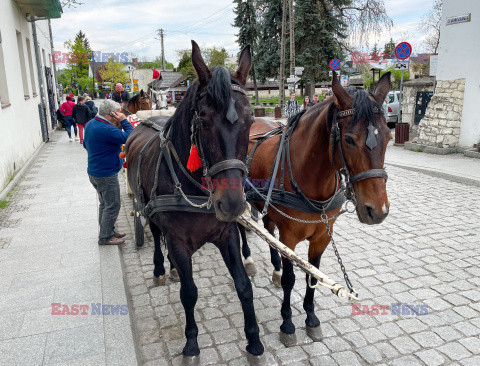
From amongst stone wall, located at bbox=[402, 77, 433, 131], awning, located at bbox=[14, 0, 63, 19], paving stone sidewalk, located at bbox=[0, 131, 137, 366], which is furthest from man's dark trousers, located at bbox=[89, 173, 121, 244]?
stone wall, located at bbox=[402, 77, 433, 131]

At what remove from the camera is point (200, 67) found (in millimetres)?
2326

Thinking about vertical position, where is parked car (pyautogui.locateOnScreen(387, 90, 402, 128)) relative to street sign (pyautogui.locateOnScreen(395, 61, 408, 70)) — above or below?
below

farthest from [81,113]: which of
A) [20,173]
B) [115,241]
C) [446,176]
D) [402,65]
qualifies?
[446,176]

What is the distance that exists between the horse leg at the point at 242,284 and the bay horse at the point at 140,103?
648cm

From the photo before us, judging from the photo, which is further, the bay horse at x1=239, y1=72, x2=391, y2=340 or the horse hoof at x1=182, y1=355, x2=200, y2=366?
the horse hoof at x1=182, y1=355, x2=200, y2=366

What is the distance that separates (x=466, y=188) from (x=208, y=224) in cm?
759

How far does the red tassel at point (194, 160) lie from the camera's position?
98.9 inches

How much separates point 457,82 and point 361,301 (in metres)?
10.4

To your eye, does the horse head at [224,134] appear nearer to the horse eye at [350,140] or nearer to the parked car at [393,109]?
the horse eye at [350,140]

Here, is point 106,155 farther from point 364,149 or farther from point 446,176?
point 446,176

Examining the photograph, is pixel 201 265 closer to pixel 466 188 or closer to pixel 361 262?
pixel 361 262

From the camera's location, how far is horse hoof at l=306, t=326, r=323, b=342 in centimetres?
330

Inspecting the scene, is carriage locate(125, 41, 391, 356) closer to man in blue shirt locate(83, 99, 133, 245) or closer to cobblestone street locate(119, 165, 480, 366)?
cobblestone street locate(119, 165, 480, 366)

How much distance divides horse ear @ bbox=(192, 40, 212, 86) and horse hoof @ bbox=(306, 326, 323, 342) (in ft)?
8.04
